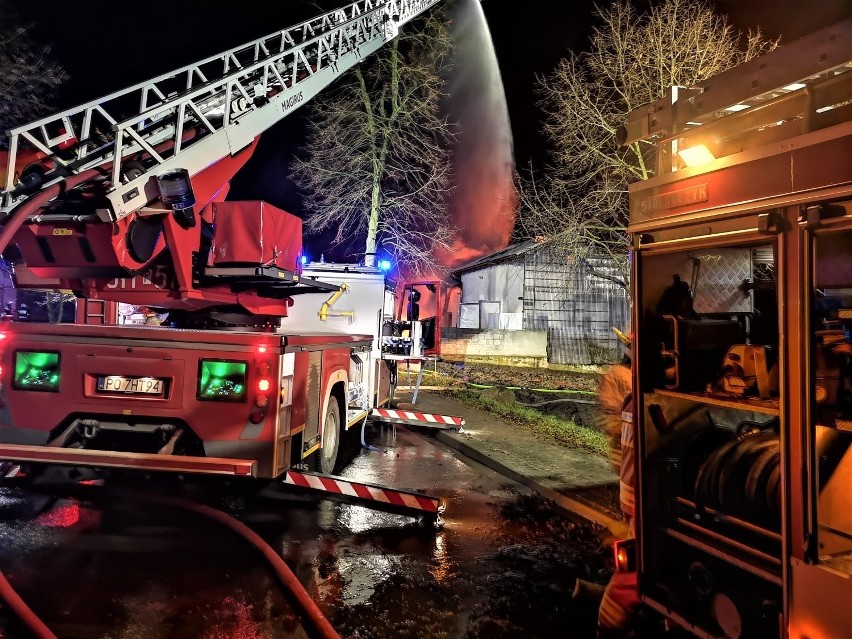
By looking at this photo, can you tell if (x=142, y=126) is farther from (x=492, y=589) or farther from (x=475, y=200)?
(x=475, y=200)

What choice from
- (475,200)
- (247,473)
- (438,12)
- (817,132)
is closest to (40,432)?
(247,473)

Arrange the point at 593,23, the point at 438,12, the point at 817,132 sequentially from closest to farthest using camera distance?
the point at 817,132 < the point at 593,23 < the point at 438,12

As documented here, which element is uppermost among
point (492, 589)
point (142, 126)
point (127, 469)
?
point (142, 126)

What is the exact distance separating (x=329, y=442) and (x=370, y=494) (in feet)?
5.66

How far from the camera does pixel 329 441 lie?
7102mm

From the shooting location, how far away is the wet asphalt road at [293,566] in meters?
3.71

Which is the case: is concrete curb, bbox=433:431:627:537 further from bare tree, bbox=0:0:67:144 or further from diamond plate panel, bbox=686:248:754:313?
bare tree, bbox=0:0:67:144

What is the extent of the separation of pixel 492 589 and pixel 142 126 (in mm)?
6029

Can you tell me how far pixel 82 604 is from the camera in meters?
3.79

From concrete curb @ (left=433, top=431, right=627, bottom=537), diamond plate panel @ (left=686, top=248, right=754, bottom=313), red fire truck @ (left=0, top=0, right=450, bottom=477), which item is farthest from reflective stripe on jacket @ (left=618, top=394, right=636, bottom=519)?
red fire truck @ (left=0, top=0, right=450, bottom=477)

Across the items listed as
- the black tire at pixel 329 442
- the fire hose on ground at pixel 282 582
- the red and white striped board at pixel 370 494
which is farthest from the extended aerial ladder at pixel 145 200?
the fire hose on ground at pixel 282 582

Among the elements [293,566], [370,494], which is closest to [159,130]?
[370,494]

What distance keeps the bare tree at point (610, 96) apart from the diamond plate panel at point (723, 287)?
13.2m

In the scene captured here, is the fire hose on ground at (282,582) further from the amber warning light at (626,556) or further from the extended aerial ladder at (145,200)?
the extended aerial ladder at (145,200)
